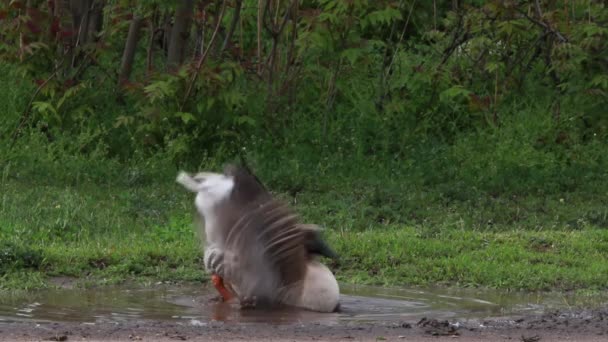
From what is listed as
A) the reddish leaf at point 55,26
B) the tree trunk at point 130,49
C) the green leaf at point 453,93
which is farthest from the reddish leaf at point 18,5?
the green leaf at point 453,93

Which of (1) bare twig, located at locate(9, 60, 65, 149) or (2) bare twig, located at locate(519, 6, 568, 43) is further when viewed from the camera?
(2) bare twig, located at locate(519, 6, 568, 43)

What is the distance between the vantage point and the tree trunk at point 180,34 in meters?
12.3

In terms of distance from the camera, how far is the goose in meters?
6.66

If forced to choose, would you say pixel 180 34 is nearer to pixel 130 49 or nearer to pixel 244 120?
pixel 130 49

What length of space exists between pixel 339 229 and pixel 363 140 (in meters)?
2.56

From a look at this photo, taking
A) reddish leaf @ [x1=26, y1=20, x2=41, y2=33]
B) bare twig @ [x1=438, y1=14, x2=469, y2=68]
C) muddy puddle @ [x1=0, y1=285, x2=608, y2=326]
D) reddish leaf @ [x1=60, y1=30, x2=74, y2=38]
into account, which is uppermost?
bare twig @ [x1=438, y1=14, x2=469, y2=68]

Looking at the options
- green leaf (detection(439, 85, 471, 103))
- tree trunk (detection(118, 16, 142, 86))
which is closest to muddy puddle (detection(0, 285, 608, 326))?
green leaf (detection(439, 85, 471, 103))

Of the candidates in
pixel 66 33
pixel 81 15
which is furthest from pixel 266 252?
pixel 81 15

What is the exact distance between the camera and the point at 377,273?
27.3ft

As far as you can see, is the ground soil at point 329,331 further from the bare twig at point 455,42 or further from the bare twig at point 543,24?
the bare twig at point 455,42

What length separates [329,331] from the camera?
20.3 feet

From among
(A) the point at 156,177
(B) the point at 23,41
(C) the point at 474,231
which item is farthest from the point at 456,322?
(B) the point at 23,41

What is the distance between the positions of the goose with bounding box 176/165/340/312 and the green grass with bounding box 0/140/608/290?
1175mm

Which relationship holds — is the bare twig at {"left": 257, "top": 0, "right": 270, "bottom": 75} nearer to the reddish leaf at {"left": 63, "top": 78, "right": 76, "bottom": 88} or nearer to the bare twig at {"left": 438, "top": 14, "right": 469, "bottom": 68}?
the reddish leaf at {"left": 63, "top": 78, "right": 76, "bottom": 88}
